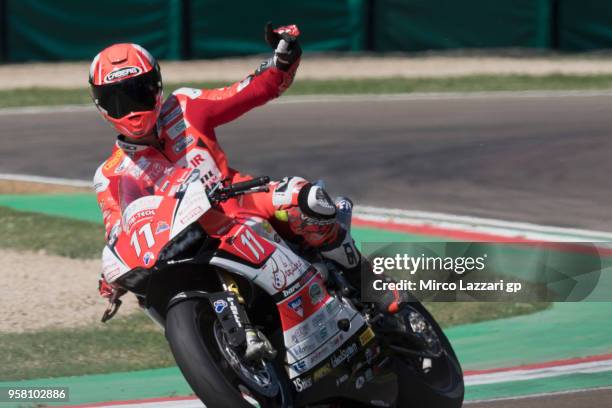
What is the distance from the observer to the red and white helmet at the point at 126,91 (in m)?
5.45

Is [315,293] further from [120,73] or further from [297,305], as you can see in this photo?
[120,73]

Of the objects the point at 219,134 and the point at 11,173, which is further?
the point at 219,134

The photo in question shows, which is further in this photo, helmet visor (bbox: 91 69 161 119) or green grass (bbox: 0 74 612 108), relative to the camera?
green grass (bbox: 0 74 612 108)

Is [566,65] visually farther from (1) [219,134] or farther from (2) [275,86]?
(2) [275,86]

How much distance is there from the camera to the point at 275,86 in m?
5.88

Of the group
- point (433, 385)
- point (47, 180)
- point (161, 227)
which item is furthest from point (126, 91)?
point (47, 180)

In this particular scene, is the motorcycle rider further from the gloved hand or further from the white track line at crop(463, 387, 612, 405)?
the white track line at crop(463, 387, 612, 405)

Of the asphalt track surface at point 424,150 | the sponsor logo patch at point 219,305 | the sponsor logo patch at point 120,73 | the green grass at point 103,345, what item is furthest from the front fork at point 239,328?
the asphalt track surface at point 424,150

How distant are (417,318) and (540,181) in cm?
636

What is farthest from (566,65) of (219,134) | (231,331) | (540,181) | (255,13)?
(231,331)

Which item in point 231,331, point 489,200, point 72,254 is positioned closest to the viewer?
point 231,331

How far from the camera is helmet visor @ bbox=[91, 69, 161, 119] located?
5445mm

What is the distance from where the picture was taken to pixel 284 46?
573 centimetres

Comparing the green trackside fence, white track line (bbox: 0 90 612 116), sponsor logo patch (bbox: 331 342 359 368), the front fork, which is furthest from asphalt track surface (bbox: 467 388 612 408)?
the green trackside fence
